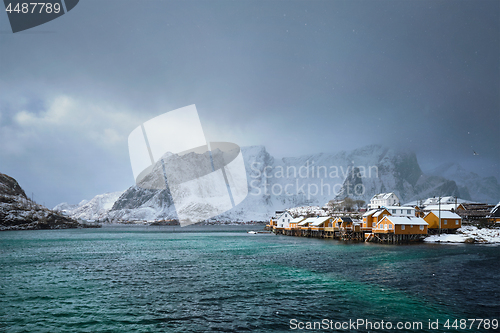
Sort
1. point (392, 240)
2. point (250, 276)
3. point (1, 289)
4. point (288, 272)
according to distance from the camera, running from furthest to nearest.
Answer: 1. point (392, 240)
2. point (288, 272)
3. point (250, 276)
4. point (1, 289)

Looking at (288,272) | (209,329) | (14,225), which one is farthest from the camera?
(14,225)

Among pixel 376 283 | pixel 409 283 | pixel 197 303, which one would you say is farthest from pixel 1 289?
pixel 409 283

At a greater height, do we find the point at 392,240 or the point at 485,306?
the point at 485,306

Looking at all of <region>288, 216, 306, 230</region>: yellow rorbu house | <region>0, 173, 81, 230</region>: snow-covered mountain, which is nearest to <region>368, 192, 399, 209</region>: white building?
<region>288, 216, 306, 230</region>: yellow rorbu house

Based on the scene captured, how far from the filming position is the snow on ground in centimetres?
6188

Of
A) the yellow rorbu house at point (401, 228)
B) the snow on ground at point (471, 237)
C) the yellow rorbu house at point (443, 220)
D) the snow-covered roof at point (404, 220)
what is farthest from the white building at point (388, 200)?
the yellow rorbu house at point (401, 228)

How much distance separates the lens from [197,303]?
19781mm

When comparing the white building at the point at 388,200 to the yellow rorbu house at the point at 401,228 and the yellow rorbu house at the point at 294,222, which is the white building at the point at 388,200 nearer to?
the yellow rorbu house at the point at 294,222

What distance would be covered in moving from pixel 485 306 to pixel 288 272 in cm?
1661

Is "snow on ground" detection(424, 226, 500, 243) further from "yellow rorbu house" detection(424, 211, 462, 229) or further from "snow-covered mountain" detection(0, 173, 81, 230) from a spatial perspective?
"snow-covered mountain" detection(0, 173, 81, 230)

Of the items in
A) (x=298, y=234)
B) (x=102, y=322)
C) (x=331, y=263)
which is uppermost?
(x=102, y=322)

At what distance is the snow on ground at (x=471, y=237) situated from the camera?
2436 inches

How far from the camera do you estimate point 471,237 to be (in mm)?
62969

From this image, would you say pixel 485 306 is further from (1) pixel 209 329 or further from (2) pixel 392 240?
(2) pixel 392 240
